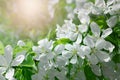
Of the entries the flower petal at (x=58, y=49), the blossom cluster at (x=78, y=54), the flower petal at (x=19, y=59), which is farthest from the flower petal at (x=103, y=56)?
the flower petal at (x=19, y=59)

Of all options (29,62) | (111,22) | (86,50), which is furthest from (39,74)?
(111,22)

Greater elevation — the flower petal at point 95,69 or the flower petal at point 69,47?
the flower petal at point 69,47

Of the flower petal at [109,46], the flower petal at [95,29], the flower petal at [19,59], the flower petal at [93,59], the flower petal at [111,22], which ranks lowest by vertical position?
the flower petal at [93,59]

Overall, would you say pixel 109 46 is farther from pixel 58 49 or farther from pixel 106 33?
pixel 58 49

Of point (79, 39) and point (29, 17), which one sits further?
point (29, 17)

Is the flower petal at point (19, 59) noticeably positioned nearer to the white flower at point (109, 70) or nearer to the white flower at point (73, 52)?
the white flower at point (73, 52)

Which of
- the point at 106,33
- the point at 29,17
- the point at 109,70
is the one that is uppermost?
the point at 29,17

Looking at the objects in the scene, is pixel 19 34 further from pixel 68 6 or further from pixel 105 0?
pixel 105 0

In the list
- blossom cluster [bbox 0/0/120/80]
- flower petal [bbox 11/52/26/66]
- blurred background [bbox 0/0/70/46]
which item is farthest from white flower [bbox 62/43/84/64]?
blurred background [bbox 0/0/70/46]

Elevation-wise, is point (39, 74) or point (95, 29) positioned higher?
point (95, 29)

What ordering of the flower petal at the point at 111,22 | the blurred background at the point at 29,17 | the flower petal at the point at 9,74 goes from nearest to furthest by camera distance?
the flower petal at the point at 9,74 < the flower petal at the point at 111,22 < the blurred background at the point at 29,17

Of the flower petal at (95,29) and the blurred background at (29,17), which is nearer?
the flower petal at (95,29)

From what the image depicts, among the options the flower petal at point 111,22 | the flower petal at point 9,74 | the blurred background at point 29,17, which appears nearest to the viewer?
the flower petal at point 9,74
